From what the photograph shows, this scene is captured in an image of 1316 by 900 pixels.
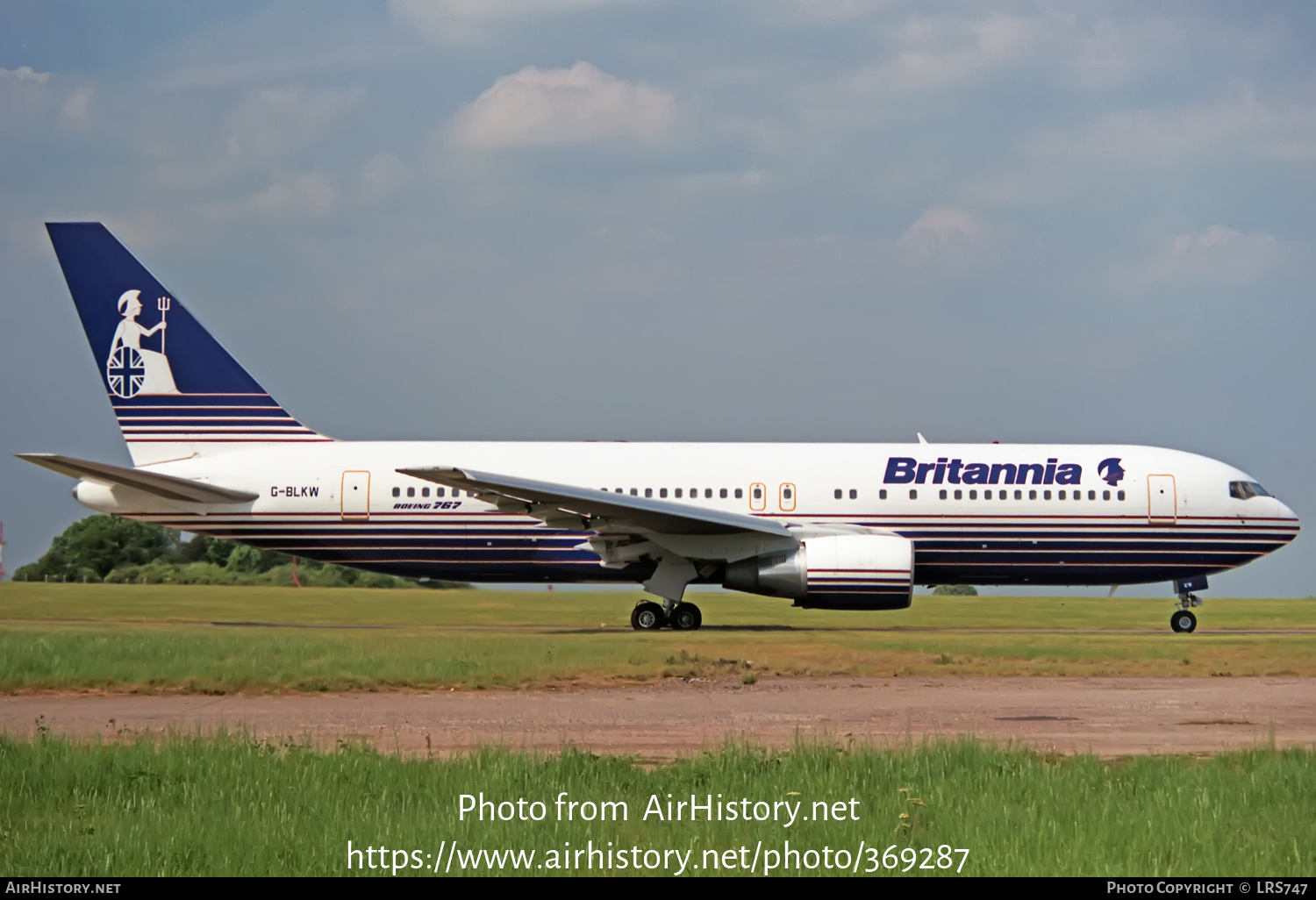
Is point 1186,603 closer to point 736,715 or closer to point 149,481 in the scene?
point 736,715

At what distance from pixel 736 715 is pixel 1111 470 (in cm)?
1356

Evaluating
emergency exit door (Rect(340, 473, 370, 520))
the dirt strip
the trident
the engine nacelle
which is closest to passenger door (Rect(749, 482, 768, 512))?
the engine nacelle

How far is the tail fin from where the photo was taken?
24.0m

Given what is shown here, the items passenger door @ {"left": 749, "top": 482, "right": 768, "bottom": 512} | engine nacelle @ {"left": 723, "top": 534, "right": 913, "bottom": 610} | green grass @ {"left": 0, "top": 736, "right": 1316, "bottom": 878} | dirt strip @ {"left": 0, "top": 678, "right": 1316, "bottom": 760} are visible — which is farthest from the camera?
passenger door @ {"left": 749, "top": 482, "right": 768, "bottom": 512}

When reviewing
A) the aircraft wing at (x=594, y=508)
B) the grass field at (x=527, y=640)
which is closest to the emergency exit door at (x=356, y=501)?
the grass field at (x=527, y=640)

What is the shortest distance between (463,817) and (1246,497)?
19.8m

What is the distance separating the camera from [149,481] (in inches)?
877

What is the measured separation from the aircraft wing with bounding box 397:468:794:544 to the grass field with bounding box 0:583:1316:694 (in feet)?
5.42

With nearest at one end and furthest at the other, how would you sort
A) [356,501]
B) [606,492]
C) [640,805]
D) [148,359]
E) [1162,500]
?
[640,805] < [606,492] < [356,501] < [1162,500] < [148,359]

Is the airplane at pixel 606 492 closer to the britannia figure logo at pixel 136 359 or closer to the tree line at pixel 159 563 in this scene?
the britannia figure logo at pixel 136 359

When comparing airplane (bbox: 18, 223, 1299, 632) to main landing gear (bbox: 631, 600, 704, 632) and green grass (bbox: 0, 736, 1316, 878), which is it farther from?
green grass (bbox: 0, 736, 1316, 878)

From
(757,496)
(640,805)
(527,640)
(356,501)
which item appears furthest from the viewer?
(356,501)

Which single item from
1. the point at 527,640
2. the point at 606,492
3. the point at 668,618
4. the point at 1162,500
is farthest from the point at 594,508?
the point at 1162,500

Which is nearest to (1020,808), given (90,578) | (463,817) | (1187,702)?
(463,817)
